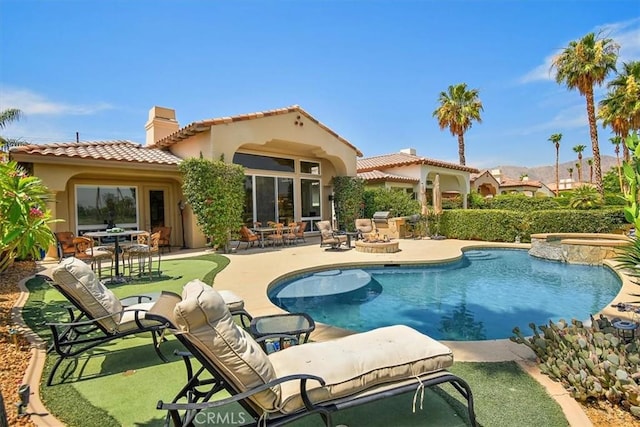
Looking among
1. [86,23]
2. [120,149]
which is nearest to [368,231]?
[120,149]

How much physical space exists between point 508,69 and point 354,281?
1426 centimetres

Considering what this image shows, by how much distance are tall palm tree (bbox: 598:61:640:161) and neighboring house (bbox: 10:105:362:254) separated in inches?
754

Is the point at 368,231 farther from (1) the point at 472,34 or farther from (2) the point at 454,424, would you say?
(2) the point at 454,424

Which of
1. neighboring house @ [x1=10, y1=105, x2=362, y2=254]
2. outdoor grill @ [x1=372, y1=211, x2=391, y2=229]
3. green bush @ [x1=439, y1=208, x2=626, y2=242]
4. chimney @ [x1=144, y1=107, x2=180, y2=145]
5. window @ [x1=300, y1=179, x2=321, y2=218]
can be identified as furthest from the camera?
window @ [x1=300, y1=179, x2=321, y2=218]

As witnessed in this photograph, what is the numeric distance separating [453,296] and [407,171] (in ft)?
57.8

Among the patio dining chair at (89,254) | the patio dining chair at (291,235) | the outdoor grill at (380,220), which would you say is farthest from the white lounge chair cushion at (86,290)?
the outdoor grill at (380,220)

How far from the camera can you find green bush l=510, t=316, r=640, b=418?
2953 mm

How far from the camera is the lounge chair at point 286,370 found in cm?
A: 228

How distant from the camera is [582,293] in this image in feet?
27.1

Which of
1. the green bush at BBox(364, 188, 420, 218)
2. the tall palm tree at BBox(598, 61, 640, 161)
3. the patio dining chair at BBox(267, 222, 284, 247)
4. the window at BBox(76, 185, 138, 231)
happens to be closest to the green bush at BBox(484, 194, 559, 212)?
the tall palm tree at BBox(598, 61, 640, 161)

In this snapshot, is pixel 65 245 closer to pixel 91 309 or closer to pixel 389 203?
pixel 91 309

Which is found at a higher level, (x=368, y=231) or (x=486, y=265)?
(x=368, y=231)

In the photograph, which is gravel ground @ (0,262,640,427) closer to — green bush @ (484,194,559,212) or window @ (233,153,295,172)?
window @ (233,153,295,172)

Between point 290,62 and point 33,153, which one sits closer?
point 33,153
